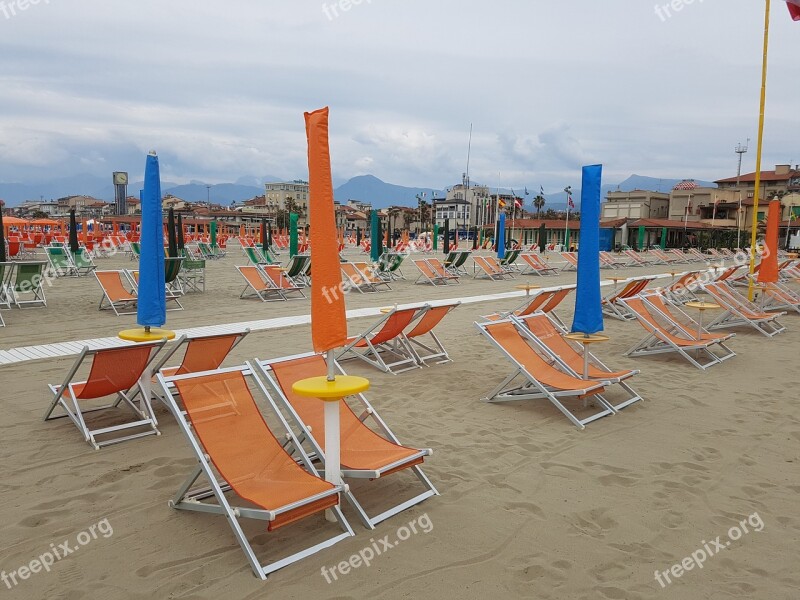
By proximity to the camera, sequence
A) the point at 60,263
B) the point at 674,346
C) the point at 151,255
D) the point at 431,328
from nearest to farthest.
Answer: the point at 151,255 → the point at 674,346 → the point at 431,328 → the point at 60,263

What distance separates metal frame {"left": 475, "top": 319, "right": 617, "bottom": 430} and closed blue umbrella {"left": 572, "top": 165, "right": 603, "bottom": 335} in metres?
0.50

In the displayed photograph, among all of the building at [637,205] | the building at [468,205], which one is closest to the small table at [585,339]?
the building at [637,205]

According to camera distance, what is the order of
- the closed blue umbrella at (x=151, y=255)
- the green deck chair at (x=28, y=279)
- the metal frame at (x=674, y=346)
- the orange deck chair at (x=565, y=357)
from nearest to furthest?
the closed blue umbrella at (x=151, y=255) → the orange deck chair at (x=565, y=357) → the metal frame at (x=674, y=346) → the green deck chair at (x=28, y=279)

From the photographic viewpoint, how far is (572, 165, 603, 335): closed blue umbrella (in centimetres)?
459

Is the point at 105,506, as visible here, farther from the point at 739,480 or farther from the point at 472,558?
the point at 739,480

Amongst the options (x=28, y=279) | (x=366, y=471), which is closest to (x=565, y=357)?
(x=366, y=471)

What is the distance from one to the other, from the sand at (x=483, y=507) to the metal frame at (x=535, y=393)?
0.33 ft

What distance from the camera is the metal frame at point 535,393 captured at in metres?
4.57

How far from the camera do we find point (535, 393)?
4.99 m

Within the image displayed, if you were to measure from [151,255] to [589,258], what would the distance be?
3.24 m

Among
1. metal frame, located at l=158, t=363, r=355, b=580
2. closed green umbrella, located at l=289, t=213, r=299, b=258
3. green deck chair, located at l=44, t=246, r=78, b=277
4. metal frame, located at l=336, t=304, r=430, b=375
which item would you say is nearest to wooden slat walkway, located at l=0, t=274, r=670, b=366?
metal frame, located at l=336, t=304, r=430, b=375

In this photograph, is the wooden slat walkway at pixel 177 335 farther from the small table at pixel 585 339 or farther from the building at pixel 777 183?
the building at pixel 777 183

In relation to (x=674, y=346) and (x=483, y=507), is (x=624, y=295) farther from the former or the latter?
(x=483, y=507)

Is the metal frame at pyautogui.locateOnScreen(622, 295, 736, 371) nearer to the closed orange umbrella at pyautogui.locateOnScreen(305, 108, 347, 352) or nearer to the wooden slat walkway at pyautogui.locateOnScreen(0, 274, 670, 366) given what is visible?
the wooden slat walkway at pyautogui.locateOnScreen(0, 274, 670, 366)
